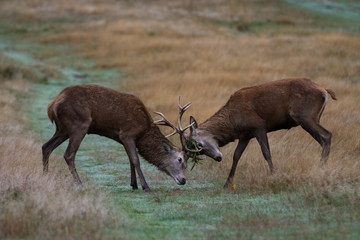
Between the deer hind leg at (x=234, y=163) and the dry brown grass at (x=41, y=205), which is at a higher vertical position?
the dry brown grass at (x=41, y=205)

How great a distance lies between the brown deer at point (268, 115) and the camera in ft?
33.9

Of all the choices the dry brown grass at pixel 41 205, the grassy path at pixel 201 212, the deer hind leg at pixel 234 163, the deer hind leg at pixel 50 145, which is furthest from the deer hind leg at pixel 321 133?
the deer hind leg at pixel 50 145

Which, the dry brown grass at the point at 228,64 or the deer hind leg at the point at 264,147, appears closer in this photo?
the deer hind leg at the point at 264,147

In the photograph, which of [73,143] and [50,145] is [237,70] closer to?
[50,145]

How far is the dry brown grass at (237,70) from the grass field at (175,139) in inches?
1.8

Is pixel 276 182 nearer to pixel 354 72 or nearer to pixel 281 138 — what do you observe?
pixel 281 138

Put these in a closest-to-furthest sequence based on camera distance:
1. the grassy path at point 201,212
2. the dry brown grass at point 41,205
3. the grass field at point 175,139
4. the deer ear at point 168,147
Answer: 1. the dry brown grass at point 41,205
2. the grassy path at point 201,212
3. the grass field at point 175,139
4. the deer ear at point 168,147

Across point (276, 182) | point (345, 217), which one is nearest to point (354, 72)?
point (276, 182)

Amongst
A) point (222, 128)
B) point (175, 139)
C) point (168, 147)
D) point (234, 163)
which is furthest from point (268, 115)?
point (175, 139)

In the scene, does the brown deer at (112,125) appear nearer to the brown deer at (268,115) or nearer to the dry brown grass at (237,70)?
the brown deer at (268,115)

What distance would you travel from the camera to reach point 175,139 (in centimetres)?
1402

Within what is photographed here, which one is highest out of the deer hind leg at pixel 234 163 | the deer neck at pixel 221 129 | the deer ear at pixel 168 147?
the deer neck at pixel 221 129

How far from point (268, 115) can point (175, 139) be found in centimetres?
391

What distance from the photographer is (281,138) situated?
12.6 m
